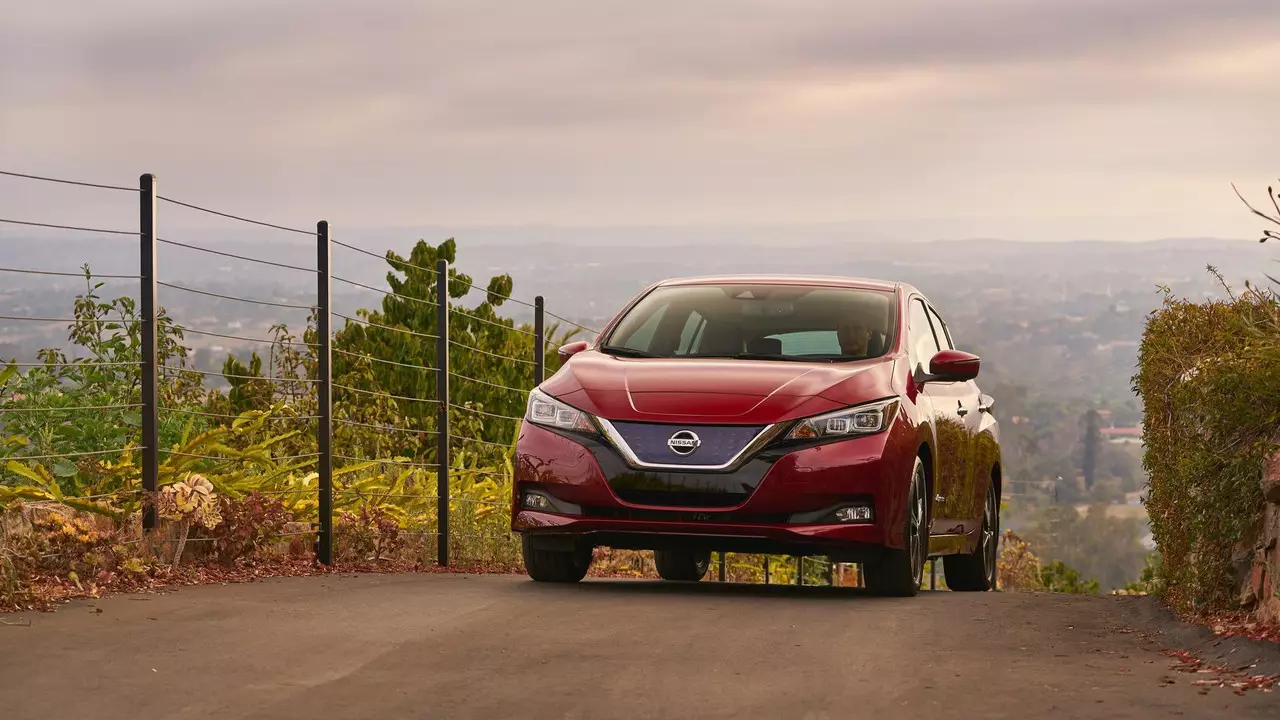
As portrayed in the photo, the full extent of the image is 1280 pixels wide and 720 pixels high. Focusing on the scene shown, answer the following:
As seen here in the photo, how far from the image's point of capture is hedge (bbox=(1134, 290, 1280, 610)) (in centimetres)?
796

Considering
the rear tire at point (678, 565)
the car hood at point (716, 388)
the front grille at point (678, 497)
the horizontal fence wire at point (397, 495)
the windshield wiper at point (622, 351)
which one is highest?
the windshield wiper at point (622, 351)

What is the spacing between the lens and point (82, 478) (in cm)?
1085

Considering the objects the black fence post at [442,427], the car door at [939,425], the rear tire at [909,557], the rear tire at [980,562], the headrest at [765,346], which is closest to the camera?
the rear tire at [909,557]

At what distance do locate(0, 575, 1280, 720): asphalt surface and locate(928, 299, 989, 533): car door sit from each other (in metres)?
2.15

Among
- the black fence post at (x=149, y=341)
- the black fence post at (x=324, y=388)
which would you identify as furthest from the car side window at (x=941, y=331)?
the black fence post at (x=149, y=341)

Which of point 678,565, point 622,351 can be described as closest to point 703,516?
point 622,351

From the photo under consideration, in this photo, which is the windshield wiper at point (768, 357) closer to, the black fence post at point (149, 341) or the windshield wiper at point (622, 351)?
the windshield wiper at point (622, 351)

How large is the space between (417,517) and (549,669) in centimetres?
759

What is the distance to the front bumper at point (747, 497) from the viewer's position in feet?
32.0

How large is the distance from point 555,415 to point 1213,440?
3.74 meters

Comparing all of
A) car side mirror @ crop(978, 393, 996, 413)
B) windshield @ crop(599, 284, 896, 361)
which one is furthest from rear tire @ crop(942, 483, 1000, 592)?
windshield @ crop(599, 284, 896, 361)

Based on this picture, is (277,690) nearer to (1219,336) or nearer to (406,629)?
(406,629)

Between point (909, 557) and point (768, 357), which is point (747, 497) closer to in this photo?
point (909, 557)

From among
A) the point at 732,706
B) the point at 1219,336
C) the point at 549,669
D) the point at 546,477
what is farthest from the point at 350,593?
the point at 1219,336
